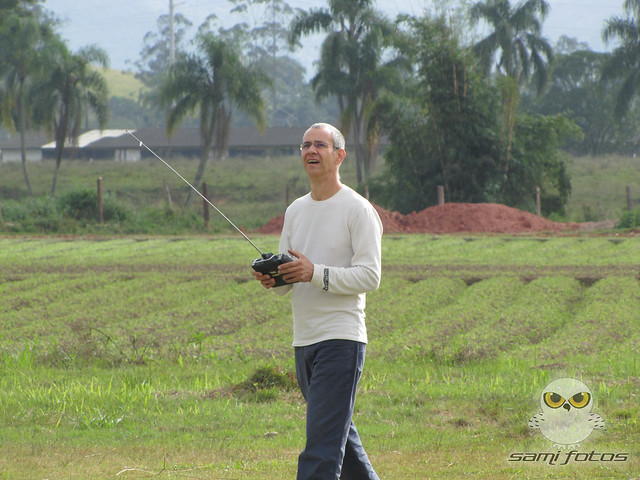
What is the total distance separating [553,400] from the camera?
6.28m

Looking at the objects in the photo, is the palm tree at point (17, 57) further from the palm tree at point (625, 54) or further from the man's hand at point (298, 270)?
the man's hand at point (298, 270)

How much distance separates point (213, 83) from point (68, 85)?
7451 millimetres

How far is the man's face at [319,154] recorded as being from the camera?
4438mm

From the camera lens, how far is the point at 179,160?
59750 mm

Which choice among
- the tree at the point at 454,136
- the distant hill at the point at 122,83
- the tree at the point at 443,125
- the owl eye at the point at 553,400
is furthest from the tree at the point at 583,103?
the distant hill at the point at 122,83

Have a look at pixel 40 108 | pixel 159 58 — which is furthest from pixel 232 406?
pixel 159 58

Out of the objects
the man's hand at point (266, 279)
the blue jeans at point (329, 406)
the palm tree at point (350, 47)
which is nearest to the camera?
the blue jeans at point (329, 406)

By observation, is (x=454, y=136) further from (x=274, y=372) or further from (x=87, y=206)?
(x=274, y=372)

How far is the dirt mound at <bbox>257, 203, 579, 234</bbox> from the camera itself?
30.3m

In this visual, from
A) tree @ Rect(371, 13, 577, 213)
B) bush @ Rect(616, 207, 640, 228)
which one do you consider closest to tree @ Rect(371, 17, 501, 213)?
tree @ Rect(371, 13, 577, 213)

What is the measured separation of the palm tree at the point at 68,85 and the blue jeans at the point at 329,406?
3832 centimetres

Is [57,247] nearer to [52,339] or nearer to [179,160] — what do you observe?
[52,339]

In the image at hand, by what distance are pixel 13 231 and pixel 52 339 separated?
2244cm

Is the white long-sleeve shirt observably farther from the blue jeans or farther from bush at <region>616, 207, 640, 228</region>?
bush at <region>616, 207, 640, 228</region>
